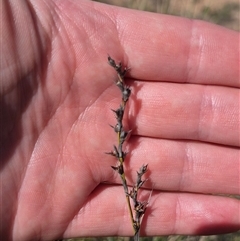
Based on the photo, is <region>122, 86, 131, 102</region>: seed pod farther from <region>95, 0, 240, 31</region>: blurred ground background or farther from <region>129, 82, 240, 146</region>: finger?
<region>95, 0, 240, 31</region>: blurred ground background

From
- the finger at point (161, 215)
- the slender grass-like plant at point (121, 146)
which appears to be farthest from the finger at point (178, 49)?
the finger at point (161, 215)

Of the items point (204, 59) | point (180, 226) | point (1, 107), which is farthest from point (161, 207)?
point (1, 107)

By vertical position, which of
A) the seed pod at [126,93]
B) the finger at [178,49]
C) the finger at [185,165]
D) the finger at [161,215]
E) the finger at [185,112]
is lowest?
the finger at [161,215]

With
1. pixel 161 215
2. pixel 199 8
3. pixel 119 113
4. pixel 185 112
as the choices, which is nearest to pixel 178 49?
pixel 185 112

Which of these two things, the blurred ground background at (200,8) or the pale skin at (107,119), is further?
the blurred ground background at (200,8)

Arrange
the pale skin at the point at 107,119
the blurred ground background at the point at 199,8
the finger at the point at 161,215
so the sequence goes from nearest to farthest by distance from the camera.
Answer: the pale skin at the point at 107,119 < the finger at the point at 161,215 < the blurred ground background at the point at 199,8

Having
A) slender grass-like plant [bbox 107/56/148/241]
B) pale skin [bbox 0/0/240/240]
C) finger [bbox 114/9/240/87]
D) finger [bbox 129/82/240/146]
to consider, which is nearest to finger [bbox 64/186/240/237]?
pale skin [bbox 0/0/240/240]

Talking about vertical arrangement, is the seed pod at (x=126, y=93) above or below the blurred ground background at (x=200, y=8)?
above

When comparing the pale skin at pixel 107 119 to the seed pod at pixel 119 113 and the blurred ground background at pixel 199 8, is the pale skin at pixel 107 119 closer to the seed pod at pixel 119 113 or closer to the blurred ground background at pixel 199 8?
the seed pod at pixel 119 113
